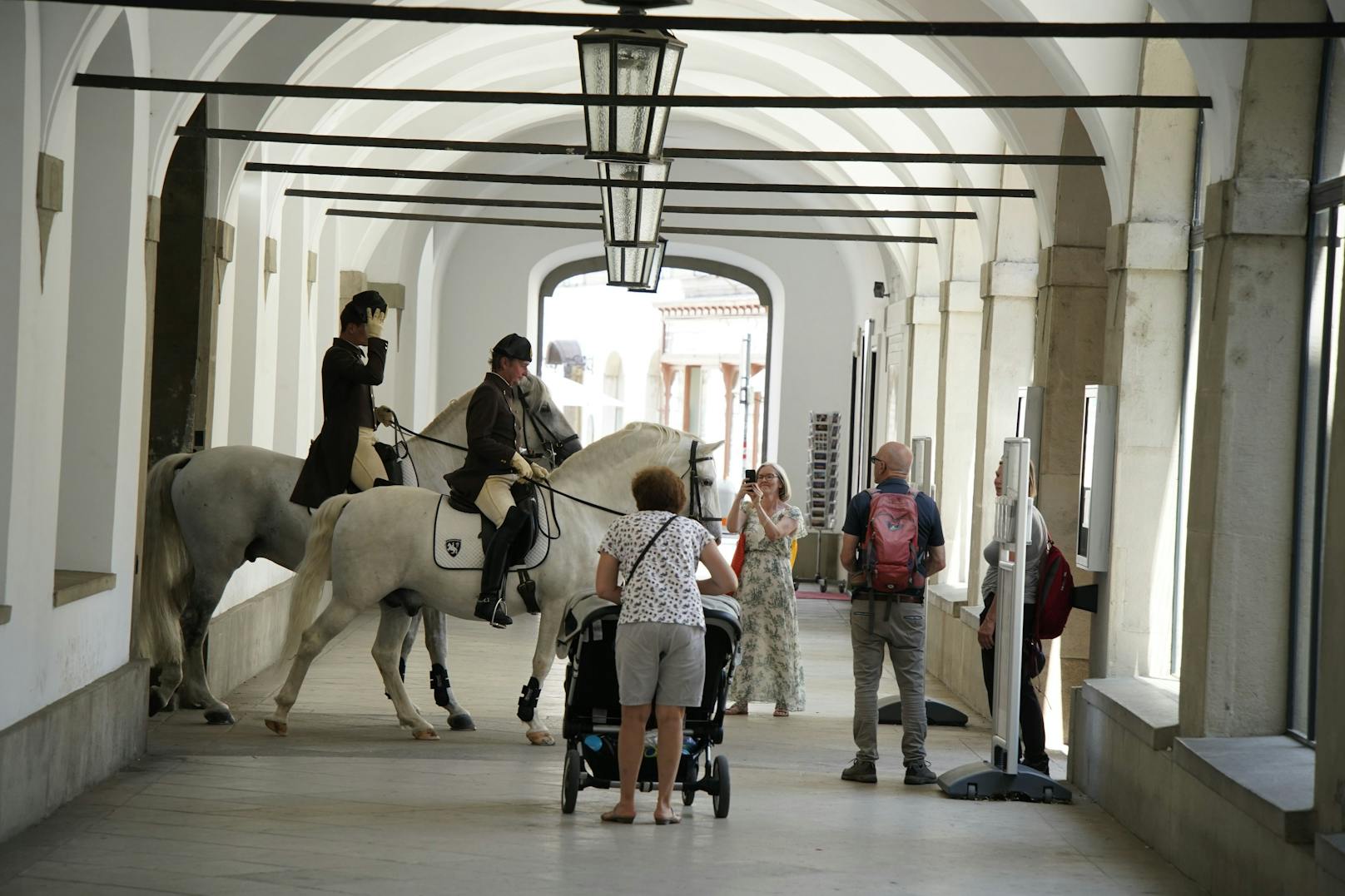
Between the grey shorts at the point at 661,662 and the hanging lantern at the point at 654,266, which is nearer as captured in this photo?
the grey shorts at the point at 661,662

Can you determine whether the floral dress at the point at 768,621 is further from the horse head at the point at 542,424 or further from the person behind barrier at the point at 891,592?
the person behind barrier at the point at 891,592

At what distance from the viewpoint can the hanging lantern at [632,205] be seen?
8711 millimetres

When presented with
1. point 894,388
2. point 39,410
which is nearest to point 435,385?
point 894,388

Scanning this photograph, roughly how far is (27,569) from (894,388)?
14251 mm

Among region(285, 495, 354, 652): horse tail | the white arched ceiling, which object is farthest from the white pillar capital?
region(285, 495, 354, 652): horse tail

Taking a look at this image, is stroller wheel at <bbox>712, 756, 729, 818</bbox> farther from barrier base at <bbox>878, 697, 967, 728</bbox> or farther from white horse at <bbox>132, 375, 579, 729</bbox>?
barrier base at <bbox>878, 697, 967, 728</bbox>

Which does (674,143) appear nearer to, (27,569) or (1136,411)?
(1136,411)

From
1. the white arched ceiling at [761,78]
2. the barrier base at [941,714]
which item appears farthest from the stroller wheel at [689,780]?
the barrier base at [941,714]

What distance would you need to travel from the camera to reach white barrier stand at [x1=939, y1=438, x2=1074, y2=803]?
26.4 feet

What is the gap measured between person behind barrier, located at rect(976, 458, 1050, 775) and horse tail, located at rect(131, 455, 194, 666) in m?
4.60

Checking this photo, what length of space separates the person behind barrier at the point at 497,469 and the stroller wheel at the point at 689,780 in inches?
73.1

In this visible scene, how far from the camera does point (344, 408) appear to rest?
9703 millimetres

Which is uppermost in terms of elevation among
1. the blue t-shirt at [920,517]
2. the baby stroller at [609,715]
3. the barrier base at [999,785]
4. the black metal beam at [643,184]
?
the black metal beam at [643,184]

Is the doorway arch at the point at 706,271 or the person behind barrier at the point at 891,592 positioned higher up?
the doorway arch at the point at 706,271
